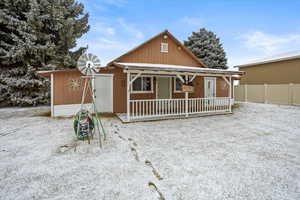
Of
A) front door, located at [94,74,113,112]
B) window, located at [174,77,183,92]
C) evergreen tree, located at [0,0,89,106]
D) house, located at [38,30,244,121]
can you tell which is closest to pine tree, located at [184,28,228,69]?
house, located at [38,30,244,121]

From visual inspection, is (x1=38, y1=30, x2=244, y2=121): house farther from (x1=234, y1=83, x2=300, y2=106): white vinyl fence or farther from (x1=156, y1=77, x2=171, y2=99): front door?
(x1=234, y1=83, x2=300, y2=106): white vinyl fence

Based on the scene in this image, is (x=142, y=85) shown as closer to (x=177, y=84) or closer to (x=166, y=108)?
(x=166, y=108)

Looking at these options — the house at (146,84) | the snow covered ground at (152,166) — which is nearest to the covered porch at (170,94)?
the house at (146,84)

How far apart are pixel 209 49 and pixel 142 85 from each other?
13628mm

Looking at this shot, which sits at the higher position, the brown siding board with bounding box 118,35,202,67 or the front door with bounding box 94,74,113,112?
the brown siding board with bounding box 118,35,202,67

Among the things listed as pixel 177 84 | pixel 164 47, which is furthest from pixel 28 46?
pixel 177 84

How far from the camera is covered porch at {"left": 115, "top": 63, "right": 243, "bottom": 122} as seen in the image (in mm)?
6793

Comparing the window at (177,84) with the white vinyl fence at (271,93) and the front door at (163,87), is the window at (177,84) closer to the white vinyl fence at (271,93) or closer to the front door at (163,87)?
the front door at (163,87)

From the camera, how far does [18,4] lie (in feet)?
34.4

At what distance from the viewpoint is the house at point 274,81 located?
11.4 m

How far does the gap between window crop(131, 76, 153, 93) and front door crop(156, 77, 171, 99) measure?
0.53 metres

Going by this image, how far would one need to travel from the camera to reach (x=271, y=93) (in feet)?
40.0

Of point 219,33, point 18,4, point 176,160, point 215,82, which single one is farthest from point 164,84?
point 219,33

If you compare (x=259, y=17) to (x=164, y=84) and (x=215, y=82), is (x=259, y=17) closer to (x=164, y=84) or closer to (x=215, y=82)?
(x=215, y=82)
